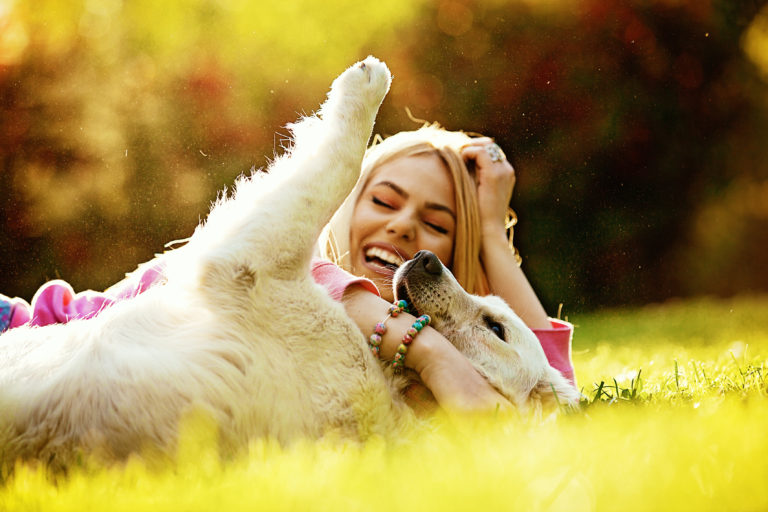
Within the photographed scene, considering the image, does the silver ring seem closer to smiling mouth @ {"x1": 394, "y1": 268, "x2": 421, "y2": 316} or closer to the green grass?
smiling mouth @ {"x1": 394, "y1": 268, "x2": 421, "y2": 316}

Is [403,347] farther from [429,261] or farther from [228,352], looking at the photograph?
[228,352]

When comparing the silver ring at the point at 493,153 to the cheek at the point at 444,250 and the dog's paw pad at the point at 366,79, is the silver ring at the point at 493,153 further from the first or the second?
the dog's paw pad at the point at 366,79

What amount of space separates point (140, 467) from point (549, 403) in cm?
161

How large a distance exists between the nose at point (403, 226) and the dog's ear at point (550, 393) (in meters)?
1.14

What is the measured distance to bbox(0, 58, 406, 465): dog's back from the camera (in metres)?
1.79

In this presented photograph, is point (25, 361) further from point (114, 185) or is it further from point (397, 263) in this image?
point (114, 185)

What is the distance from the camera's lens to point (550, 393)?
2.79 meters

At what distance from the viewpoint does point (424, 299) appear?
272 cm

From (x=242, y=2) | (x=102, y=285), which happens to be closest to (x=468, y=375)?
(x=102, y=285)

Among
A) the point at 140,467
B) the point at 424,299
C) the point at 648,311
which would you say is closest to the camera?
the point at 140,467

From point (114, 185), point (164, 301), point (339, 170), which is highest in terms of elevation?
point (339, 170)

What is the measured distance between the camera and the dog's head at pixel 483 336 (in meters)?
2.70

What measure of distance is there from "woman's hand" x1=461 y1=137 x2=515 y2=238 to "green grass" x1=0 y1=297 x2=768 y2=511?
6.06ft

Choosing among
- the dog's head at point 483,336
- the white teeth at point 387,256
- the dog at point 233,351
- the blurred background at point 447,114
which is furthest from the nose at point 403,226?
the blurred background at point 447,114
